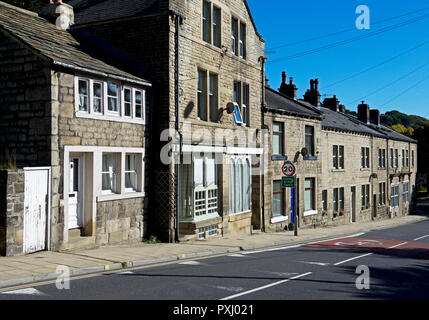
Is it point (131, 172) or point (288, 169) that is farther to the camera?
point (288, 169)

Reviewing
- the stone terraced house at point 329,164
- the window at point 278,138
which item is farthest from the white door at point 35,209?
the window at point 278,138

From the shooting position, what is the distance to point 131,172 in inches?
569

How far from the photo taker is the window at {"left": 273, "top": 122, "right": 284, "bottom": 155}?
23.3 metres

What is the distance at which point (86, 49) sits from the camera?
48.0 ft

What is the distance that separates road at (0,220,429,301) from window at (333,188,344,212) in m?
16.6

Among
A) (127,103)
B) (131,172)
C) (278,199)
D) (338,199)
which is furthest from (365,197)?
(127,103)

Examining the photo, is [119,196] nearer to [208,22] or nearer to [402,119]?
[208,22]

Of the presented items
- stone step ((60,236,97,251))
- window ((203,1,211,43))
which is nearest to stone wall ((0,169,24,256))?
stone step ((60,236,97,251))

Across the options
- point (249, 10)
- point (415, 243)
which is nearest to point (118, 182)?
point (249, 10)

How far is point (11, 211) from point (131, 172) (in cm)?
454

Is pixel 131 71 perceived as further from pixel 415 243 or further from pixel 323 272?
pixel 415 243

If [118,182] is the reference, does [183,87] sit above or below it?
above

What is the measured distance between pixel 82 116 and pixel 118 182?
96.2 inches
